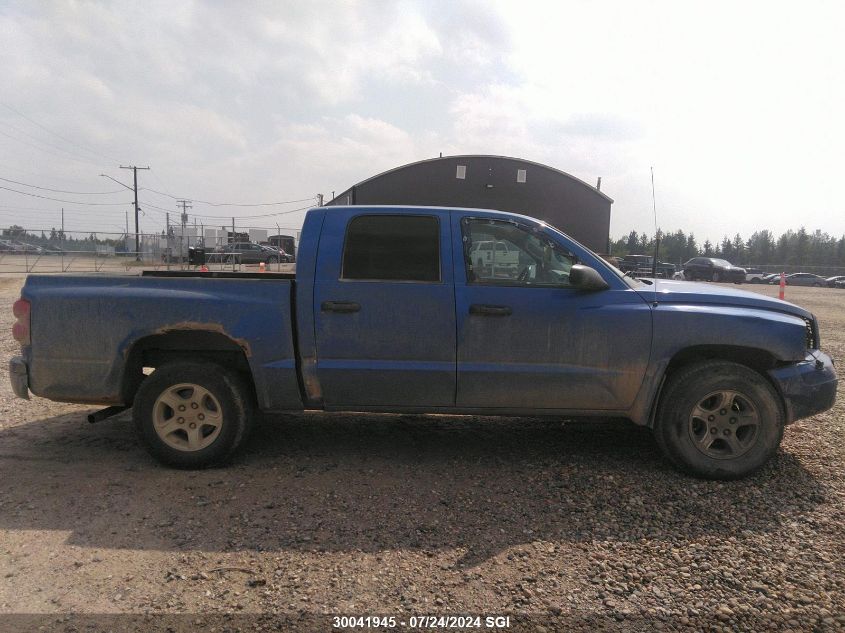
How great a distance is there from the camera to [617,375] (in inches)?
151

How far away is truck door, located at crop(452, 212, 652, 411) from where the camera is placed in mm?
3834

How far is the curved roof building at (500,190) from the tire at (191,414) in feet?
87.2

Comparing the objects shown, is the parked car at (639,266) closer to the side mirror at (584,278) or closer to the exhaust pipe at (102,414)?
the side mirror at (584,278)

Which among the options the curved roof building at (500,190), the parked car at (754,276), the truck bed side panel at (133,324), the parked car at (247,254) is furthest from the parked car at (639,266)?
the parked car at (247,254)

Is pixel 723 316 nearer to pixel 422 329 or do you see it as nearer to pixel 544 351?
pixel 544 351

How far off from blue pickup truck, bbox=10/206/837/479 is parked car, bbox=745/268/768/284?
47774 mm

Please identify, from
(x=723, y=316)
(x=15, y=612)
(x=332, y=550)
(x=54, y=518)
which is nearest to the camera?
(x=15, y=612)

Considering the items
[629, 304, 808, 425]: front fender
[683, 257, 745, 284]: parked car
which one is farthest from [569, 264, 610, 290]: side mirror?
[683, 257, 745, 284]: parked car

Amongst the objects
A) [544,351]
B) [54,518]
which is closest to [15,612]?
[54,518]

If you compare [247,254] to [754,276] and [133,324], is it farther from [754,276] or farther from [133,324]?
[754,276]

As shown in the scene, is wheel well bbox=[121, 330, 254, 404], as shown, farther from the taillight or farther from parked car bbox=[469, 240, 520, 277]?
parked car bbox=[469, 240, 520, 277]

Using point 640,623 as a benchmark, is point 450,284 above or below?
above

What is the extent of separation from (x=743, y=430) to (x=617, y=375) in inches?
37.9

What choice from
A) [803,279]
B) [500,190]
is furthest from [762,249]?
[500,190]
